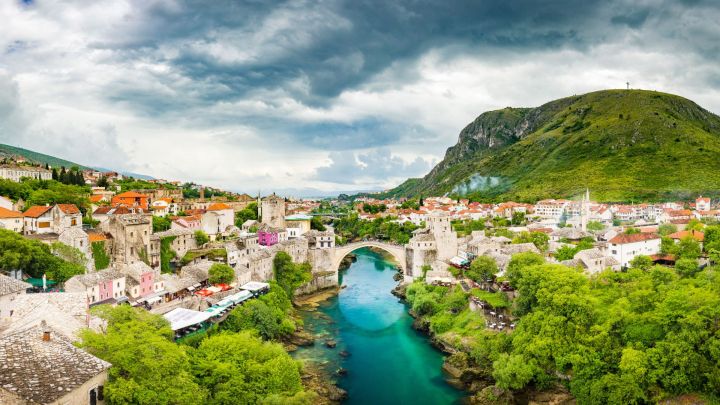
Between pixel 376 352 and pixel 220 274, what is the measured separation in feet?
40.5

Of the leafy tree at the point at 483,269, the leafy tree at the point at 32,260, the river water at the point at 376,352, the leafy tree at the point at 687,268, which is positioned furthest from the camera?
the leafy tree at the point at 483,269

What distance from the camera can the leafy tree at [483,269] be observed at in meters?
34.7

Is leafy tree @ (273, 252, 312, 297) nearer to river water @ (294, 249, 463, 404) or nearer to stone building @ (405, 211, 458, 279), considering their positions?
river water @ (294, 249, 463, 404)

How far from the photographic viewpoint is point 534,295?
26.6 metres

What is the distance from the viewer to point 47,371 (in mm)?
12320

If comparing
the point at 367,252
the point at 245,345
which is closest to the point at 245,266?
the point at 245,345

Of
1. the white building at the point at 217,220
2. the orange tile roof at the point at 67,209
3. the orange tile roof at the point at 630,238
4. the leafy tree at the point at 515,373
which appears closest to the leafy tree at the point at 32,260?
the orange tile roof at the point at 67,209

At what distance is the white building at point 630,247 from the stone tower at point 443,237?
13857mm

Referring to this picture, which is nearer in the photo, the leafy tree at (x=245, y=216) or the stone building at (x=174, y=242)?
the stone building at (x=174, y=242)

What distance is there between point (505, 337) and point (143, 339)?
62.2ft

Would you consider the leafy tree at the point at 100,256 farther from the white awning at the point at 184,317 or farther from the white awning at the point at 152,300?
the white awning at the point at 184,317

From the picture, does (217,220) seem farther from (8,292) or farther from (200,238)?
(8,292)

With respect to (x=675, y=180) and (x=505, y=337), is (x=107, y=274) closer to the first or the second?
(x=505, y=337)

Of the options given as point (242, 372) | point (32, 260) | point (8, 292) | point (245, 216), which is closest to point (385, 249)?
point (245, 216)
